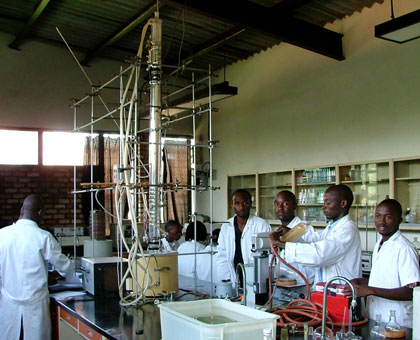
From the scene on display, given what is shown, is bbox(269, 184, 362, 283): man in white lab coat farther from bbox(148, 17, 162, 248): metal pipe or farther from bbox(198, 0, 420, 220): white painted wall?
bbox(198, 0, 420, 220): white painted wall

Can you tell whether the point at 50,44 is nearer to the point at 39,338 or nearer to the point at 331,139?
the point at 331,139

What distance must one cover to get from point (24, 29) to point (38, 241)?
4.80m

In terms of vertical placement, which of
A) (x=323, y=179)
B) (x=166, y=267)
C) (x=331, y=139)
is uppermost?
(x=331, y=139)

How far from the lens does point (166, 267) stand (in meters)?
2.86

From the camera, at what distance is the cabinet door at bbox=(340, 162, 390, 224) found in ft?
18.9

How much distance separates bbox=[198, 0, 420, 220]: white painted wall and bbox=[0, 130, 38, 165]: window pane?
Answer: 3.06 meters

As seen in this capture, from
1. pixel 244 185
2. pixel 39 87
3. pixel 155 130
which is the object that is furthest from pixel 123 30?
pixel 155 130

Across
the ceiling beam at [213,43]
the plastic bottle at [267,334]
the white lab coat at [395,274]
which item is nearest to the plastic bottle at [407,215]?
the ceiling beam at [213,43]

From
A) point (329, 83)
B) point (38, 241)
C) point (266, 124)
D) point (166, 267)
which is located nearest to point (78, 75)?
point (266, 124)

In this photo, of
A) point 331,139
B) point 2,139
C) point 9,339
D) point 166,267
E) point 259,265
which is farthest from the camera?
point 2,139

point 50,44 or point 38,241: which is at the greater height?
point 50,44

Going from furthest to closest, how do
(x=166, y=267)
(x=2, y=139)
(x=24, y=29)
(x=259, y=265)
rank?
1. (x=2, y=139)
2. (x=24, y=29)
3. (x=166, y=267)
4. (x=259, y=265)

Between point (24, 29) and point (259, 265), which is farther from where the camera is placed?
point (24, 29)

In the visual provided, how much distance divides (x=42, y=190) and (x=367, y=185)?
15.9 ft
